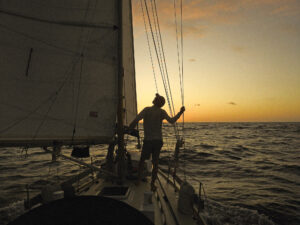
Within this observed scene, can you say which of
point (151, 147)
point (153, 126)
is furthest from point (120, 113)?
point (151, 147)

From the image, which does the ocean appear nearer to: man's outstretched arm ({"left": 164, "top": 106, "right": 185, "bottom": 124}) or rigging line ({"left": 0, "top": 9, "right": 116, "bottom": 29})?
man's outstretched arm ({"left": 164, "top": 106, "right": 185, "bottom": 124})

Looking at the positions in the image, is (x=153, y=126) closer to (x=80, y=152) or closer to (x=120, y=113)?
(x=120, y=113)

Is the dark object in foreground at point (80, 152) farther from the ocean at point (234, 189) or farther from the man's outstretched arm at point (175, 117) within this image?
the man's outstretched arm at point (175, 117)

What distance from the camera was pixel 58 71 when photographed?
13.4 feet

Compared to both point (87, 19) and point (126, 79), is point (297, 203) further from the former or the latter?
point (87, 19)

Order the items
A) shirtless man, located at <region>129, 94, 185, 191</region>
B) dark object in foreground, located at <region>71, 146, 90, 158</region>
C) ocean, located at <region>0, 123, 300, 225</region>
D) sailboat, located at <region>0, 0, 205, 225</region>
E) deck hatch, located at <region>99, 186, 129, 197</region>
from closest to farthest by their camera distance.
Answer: deck hatch, located at <region>99, 186, 129, 197</region> → sailboat, located at <region>0, 0, 205, 225</region> → shirtless man, located at <region>129, 94, 185, 191</region> → dark object in foreground, located at <region>71, 146, 90, 158</region> → ocean, located at <region>0, 123, 300, 225</region>

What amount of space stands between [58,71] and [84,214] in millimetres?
3663

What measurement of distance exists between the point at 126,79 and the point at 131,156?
2276 millimetres

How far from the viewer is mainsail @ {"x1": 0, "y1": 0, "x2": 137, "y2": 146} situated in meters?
3.72

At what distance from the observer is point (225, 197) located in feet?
22.7

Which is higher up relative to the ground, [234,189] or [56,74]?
[56,74]

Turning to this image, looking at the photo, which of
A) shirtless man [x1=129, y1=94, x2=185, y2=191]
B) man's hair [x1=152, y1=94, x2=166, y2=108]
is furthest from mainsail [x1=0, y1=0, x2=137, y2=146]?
man's hair [x1=152, y1=94, x2=166, y2=108]

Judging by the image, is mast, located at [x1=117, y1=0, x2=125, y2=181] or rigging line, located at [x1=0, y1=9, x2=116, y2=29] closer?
rigging line, located at [x1=0, y1=9, x2=116, y2=29]

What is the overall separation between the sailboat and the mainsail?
2 cm
